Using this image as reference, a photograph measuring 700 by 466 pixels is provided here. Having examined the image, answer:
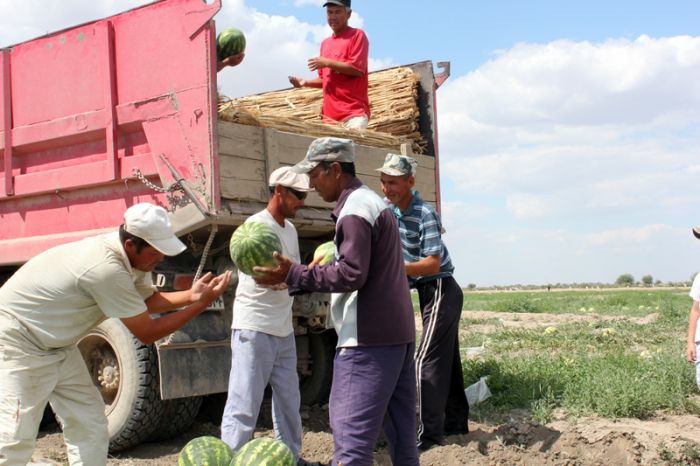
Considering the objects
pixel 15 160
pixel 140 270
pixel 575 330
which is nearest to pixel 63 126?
pixel 15 160

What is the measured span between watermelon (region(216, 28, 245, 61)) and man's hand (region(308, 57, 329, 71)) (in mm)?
686

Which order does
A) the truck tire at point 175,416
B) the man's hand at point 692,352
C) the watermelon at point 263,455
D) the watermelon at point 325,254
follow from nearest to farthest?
the watermelon at point 263,455, the watermelon at point 325,254, the man's hand at point 692,352, the truck tire at point 175,416

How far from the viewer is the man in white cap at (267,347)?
496 cm

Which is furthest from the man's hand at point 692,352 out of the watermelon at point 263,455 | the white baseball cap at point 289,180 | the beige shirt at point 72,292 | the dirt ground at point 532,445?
the beige shirt at point 72,292

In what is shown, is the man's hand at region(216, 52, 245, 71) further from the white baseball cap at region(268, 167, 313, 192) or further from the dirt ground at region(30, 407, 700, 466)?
the dirt ground at region(30, 407, 700, 466)

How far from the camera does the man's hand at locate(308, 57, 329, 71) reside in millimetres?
7109

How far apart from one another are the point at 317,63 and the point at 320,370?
291cm

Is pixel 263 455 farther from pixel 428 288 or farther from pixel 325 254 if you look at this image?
pixel 428 288

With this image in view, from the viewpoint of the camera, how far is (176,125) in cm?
557

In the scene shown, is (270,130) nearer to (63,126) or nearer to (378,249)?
(63,126)

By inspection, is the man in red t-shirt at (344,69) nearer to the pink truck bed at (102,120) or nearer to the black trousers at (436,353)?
the pink truck bed at (102,120)

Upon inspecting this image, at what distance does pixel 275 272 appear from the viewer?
407 cm

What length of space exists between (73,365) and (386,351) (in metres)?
1.79

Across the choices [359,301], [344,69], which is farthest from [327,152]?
[344,69]
